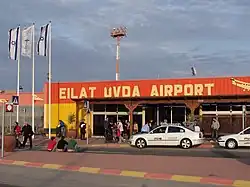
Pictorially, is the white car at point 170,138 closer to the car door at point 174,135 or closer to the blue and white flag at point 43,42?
the car door at point 174,135

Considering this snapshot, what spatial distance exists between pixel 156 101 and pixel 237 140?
1129 cm

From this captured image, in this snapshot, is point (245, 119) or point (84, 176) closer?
point (84, 176)

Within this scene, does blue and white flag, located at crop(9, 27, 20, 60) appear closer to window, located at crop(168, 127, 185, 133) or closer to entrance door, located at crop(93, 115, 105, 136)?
entrance door, located at crop(93, 115, 105, 136)

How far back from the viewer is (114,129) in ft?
117

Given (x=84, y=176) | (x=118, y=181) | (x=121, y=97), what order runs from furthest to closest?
(x=121, y=97) < (x=84, y=176) < (x=118, y=181)

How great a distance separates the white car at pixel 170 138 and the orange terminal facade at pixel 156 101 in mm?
6618

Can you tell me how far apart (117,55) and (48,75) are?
25569 mm

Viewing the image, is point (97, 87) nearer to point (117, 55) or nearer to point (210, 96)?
point (210, 96)

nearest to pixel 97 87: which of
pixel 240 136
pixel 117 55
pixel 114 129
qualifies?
pixel 114 129

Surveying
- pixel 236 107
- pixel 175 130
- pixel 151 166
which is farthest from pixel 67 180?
pixel 236 107

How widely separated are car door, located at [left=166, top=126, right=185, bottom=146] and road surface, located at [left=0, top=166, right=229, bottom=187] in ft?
43.0

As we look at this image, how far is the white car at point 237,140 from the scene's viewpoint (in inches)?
1109

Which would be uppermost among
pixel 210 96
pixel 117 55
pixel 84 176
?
pixel 117 55

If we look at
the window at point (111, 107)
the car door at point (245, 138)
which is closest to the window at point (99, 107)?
the window at point (111, 107)
